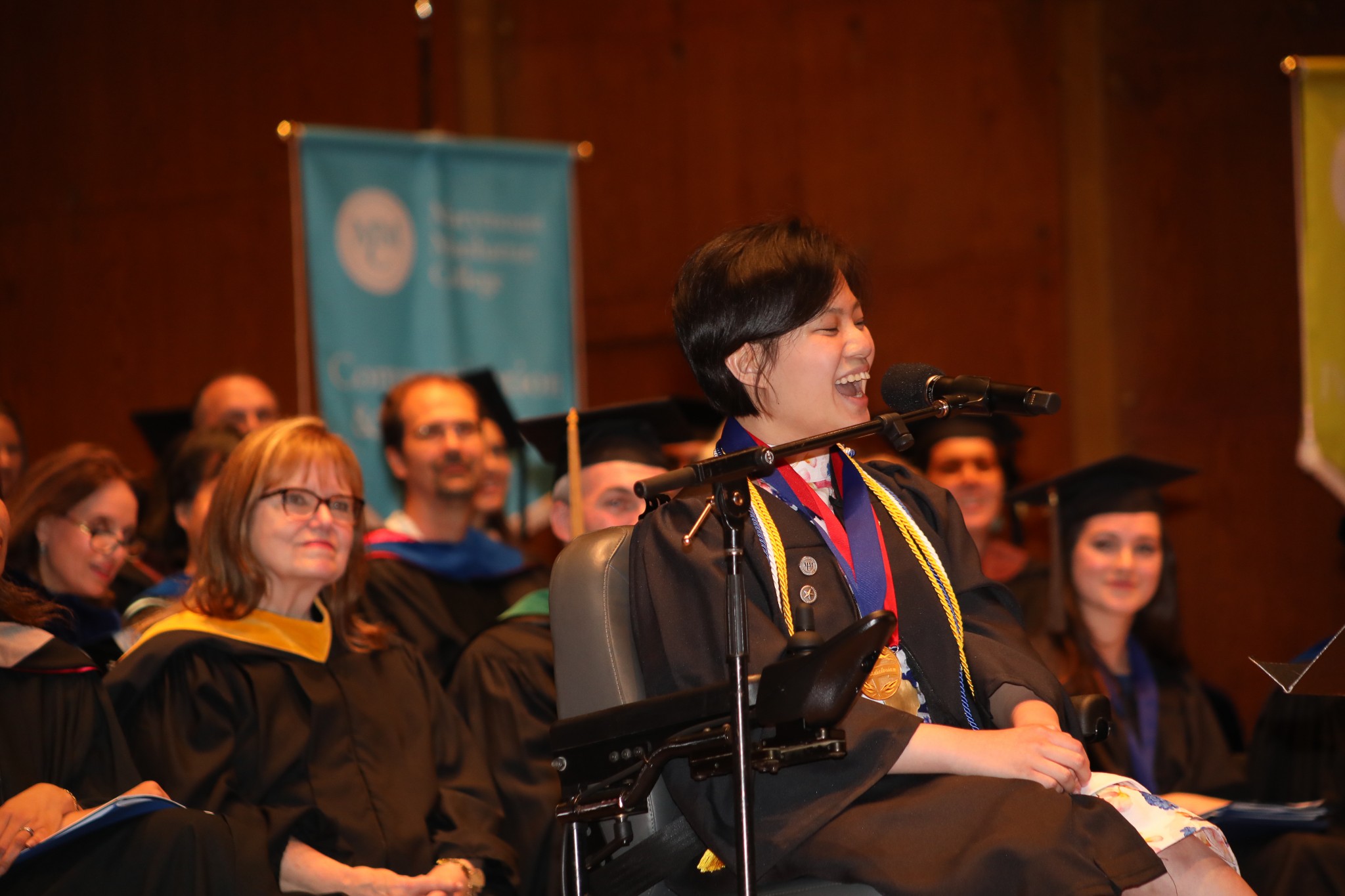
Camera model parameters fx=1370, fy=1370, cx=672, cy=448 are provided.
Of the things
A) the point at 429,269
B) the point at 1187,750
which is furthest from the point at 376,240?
the point at 1187,750

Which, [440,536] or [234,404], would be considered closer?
[440,536]

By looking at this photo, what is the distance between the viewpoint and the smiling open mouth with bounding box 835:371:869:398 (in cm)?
246

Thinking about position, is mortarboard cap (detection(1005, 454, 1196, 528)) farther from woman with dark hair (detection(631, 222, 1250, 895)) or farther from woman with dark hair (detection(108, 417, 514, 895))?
woman with dark hair (detection(108, 417, 514, 895))

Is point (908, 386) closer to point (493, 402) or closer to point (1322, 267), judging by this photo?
point (493, 402)

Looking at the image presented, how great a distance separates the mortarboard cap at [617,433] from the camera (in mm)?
4047

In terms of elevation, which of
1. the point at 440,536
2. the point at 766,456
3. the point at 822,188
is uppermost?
the point at 822,188

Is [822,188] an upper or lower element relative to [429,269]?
upper

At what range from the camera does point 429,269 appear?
5812 millimetres

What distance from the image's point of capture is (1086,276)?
618 centimetres

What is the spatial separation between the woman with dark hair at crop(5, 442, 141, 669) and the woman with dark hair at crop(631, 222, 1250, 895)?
1.96 meters

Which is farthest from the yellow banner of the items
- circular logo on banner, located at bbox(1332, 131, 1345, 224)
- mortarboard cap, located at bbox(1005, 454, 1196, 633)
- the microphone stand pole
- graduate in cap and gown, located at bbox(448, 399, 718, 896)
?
the microphone stand pole

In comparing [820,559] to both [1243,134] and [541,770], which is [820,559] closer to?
[541,770]

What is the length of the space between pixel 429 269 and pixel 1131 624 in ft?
10.3

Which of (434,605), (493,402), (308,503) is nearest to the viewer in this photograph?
(308,503)
